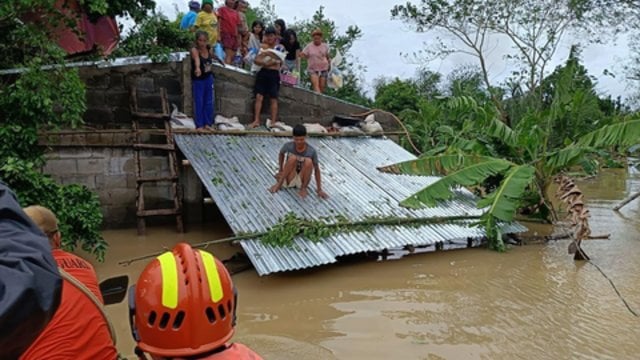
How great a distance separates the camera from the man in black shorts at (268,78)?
9.89m

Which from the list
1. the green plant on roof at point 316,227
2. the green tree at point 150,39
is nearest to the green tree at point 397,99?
the green tree at point 150,39

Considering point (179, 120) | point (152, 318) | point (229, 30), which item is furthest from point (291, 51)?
point (152, 318)

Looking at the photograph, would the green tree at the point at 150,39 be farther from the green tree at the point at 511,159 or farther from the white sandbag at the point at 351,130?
the green tree at the point at 511,159

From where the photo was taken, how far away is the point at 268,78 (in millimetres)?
10086

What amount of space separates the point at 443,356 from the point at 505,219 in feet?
10.2

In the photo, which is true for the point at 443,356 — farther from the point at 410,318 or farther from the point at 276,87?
the point at 276,87

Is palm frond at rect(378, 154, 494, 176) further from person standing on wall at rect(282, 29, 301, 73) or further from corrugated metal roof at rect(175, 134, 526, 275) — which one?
person standing on wall at rect(282, 29, 301, 73)

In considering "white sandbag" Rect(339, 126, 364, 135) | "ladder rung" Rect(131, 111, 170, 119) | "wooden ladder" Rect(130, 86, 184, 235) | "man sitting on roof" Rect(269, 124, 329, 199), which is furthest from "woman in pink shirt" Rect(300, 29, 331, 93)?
"man sitting on roof" Rect(269, 124, 329, 199)

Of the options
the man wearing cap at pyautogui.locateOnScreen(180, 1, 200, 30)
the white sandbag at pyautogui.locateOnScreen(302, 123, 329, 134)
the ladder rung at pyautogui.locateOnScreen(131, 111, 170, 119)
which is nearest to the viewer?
the ladder rung at pyautogui.locateOnScreen(131, 111, 170, 119)

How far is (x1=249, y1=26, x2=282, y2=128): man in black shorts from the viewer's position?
389 inches

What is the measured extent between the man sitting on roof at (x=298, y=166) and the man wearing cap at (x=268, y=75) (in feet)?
8.25

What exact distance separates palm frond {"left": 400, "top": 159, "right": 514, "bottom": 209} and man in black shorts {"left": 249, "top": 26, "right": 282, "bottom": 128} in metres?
3.64

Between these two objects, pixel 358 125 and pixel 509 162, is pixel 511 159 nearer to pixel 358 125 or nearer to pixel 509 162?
pixel 509 162

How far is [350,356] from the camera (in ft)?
15.0
